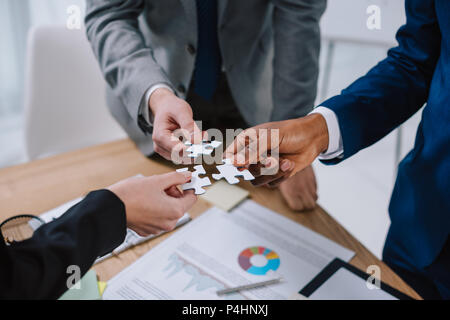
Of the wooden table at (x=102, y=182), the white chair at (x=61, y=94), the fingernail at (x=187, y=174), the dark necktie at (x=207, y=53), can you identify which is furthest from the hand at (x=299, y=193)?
the white chair at (x=61, y=94)

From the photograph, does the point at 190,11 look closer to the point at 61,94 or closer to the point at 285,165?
the point at 285,165

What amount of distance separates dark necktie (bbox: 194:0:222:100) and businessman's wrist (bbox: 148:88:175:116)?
82 millimetres

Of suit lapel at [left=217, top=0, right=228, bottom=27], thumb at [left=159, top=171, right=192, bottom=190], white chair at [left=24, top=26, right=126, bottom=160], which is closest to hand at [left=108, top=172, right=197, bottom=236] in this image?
thumb at [left=159, top=171, right=192, bottom=190]

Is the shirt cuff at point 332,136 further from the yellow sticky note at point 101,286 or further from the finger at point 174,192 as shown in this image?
the yellow sticky note at point 101,286

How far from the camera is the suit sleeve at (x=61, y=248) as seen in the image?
0.33 metres

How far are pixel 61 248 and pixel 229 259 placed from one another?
15.4 inches

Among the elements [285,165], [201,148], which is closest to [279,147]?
[285,165]

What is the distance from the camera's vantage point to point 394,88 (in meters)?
0.69

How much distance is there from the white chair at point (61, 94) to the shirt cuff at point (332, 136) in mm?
617

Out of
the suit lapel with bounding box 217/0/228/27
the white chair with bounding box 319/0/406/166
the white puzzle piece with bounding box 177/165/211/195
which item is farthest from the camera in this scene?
the white chair with bounding box 319/0/406/166

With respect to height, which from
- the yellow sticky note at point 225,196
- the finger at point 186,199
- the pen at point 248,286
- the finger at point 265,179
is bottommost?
the pen at point 248,286

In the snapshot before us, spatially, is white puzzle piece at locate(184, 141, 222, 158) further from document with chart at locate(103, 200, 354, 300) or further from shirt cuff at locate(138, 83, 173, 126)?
document with chart at locate(103, 200, 354, 300)

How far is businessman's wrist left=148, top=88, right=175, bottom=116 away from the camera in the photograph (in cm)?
56
